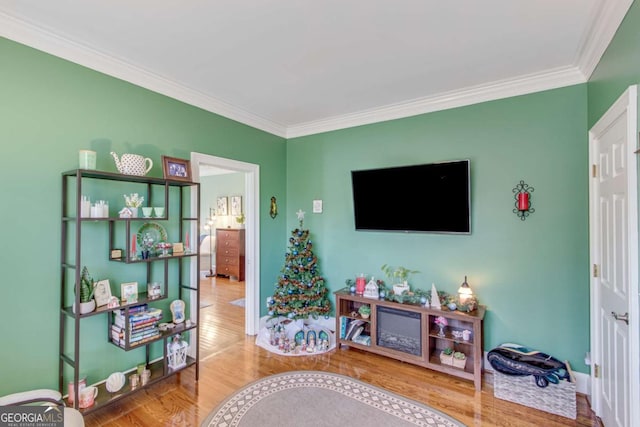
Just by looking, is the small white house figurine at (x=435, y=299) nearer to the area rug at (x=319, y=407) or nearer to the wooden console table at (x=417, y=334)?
the wooden console table at (x=417, y=334)

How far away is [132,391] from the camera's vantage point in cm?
228

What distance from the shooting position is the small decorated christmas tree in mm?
3473

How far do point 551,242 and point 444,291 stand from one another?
3.55 feet

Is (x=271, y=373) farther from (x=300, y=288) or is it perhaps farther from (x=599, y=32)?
(x=599, y=32)

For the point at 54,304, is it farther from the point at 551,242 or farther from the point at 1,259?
the point at 551,242

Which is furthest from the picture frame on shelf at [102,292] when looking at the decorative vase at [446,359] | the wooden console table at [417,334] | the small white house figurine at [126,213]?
the decorative vase at [446,359]

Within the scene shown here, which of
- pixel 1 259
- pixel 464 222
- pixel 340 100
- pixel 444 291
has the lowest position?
pixel 444 291

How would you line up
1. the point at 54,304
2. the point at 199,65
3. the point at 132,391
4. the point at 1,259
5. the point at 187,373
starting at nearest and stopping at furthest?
the point at 1,259 < the point at 54,304 < the point at 132,391 < the point at 199,65 < the point at 187,373

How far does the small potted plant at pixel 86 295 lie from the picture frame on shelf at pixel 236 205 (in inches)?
205

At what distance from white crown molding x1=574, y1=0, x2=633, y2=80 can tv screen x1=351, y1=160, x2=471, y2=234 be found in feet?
3.73

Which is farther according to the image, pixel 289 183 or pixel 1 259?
pixel 289 183

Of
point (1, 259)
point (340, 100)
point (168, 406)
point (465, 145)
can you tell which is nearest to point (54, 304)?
point (1, 259)

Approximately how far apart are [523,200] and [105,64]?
385 centimetres

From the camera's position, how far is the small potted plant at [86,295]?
205 centimetres
